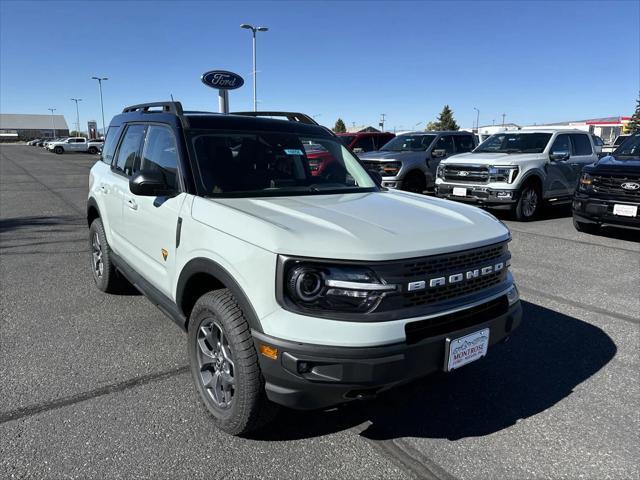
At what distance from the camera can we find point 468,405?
306 centimetres

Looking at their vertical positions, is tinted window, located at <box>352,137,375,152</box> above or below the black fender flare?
above

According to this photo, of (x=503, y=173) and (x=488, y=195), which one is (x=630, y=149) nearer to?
(x=503, y=173)

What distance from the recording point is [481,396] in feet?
10.4

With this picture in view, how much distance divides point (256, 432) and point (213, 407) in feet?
0.95

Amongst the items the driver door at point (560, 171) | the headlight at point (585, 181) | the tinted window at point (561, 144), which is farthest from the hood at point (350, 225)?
the tinted window at point (561, 144)

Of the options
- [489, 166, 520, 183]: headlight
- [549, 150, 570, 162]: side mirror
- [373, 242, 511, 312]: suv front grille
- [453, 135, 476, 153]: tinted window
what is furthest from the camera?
[453, 135, 476, 153]: tinted window

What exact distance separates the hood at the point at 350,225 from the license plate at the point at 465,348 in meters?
0.47

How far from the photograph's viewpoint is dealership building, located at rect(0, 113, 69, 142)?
420 ft

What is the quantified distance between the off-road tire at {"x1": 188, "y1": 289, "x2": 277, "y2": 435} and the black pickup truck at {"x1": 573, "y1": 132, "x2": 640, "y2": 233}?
7.32 m

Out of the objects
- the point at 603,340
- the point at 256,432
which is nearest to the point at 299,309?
the point at 256,432

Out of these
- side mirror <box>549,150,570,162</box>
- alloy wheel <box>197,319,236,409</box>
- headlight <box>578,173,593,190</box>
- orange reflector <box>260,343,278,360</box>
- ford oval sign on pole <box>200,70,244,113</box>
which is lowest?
alloy wheel <box>197,319,236,409</box>

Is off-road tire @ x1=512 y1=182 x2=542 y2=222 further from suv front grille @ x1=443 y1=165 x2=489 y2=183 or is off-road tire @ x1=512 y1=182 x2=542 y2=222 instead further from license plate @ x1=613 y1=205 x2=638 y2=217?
license plate @ x1=613 y1=205 x2=638 y2=217

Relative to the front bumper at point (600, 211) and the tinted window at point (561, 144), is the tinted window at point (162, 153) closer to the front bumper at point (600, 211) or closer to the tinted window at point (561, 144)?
the front bumper at point (600, 211)

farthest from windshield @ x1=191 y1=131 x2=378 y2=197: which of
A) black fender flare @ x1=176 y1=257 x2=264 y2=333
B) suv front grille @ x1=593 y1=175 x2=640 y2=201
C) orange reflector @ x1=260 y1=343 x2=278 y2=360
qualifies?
suv front grille @ x1=593 y1=175 x2=640 y2=201
